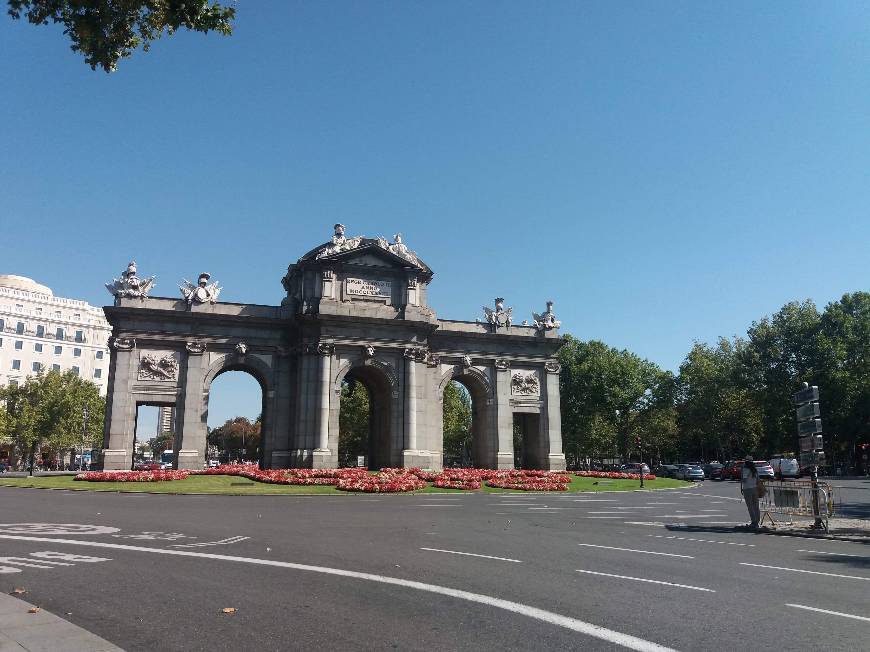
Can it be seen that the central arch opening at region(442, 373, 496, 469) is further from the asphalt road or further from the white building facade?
the white building facade

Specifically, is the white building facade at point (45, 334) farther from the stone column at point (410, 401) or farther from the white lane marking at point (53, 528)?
the white lane marking at point (53, 528)

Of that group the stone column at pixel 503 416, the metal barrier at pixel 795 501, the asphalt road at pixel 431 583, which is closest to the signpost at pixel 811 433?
the metal barrier at pixel 795 501

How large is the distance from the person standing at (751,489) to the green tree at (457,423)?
7041cm

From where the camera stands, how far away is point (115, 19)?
9.49m

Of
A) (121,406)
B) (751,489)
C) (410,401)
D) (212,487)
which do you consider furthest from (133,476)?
(751,489)

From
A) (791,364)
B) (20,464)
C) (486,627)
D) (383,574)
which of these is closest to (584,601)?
(486,627)

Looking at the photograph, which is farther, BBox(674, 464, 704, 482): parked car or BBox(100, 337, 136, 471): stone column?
BBox(674, 464, 704, 482): parked car

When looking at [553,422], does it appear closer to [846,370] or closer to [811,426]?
[811,426]

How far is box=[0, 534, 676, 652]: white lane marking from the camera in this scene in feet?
21.9

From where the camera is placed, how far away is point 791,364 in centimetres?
7344

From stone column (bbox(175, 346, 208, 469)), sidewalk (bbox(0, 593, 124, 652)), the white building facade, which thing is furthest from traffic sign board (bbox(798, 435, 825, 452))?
the white building facade

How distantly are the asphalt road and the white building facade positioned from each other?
86467 millimetres

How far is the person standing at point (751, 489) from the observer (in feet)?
60.6

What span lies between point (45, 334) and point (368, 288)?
2977 inches
